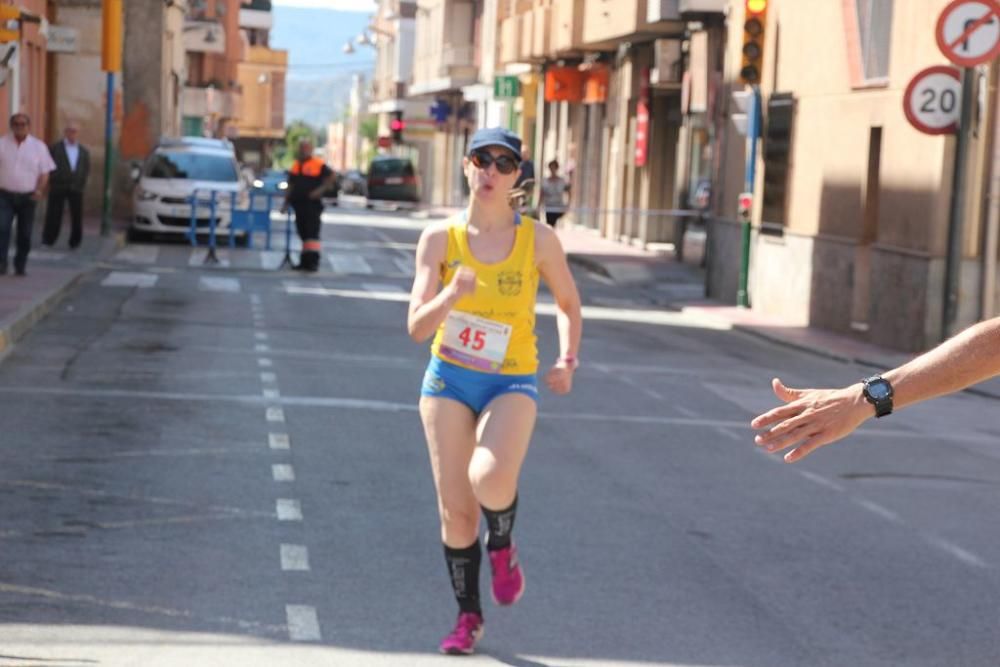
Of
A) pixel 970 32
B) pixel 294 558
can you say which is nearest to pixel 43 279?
pixel 970 32

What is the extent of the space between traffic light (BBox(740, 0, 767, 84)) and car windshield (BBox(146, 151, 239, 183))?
12.0 m

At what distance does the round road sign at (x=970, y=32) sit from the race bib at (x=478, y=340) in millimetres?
13476

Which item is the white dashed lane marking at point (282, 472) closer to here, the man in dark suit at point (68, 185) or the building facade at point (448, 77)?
the man in dark suit at point (68, 185)

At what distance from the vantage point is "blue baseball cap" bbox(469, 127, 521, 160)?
7.40m

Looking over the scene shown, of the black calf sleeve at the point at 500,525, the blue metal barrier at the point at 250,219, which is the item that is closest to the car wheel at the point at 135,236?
the blue metal barrier at the point at 250,219

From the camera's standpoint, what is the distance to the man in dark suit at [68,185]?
3088 cm

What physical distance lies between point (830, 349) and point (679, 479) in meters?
10.9

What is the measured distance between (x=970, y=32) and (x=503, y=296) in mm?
13554

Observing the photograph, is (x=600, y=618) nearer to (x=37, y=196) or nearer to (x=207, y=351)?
(x=207, y=351)

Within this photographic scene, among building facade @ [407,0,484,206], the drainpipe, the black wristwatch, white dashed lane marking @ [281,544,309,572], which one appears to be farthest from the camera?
building facade @ [407,0,484,206]

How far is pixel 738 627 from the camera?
26.5 feet

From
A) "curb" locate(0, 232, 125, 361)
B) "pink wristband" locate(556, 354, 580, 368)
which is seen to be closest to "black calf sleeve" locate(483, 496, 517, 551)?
"pink wristband" locate(556, 354, 580, 368)

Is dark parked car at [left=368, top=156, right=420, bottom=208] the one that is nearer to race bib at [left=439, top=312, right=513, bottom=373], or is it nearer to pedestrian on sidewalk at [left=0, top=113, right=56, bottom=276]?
pedestrian on sidewalk at [left=0, top=113, right=56, bottom=276]

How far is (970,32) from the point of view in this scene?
19969mm
